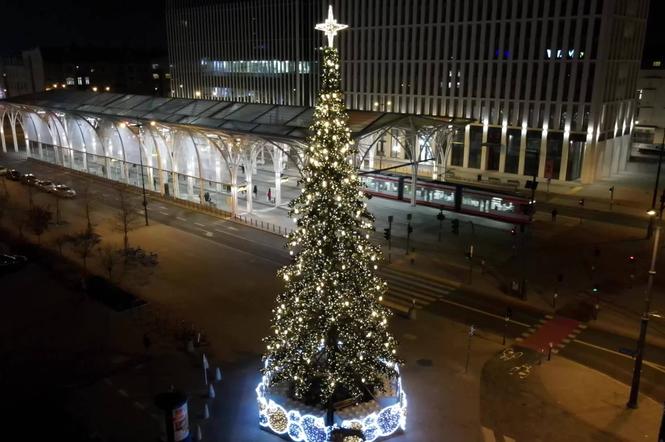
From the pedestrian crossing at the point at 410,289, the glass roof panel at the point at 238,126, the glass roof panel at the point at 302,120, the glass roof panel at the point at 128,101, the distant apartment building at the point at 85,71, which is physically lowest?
the pedestrian crossing at the point at 410,289

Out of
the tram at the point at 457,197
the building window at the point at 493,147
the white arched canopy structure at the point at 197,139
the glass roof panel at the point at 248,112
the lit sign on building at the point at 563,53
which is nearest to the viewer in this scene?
the tram at the point at 457,197

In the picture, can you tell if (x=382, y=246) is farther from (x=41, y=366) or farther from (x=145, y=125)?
(x=145, y=125)

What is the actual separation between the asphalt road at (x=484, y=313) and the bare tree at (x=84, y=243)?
5555 millimetres

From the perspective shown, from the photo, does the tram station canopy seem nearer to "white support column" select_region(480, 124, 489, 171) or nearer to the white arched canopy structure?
the white arched canopy structure

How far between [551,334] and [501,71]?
1502 inches

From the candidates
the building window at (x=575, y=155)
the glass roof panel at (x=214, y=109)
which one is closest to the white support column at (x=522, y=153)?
the building window at (x=575, y=155)

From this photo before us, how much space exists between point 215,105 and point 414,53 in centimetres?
2548

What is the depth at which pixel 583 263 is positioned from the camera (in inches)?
1187

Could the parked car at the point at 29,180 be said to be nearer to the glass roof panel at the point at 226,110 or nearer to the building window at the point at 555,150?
the glass roof panel at the point at 226,110

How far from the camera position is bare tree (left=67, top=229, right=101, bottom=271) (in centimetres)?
2862

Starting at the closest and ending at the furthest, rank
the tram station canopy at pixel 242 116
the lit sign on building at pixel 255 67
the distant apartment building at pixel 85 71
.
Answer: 1. the tram station canopy at pixel 242 116
2. the lit sign on building at pixel 255 67
3. the distant apartment building at pixel 85 71

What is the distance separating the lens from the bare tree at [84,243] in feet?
93.9

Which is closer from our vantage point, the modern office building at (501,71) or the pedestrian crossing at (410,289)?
the pedestrian crossing at (410,289)

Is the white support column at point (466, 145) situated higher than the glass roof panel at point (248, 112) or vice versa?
the glass roof panel at point (248, 112)
